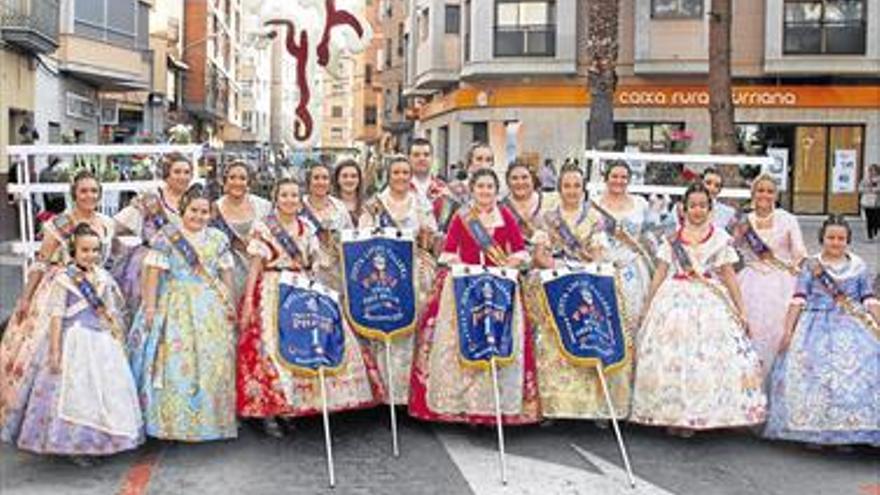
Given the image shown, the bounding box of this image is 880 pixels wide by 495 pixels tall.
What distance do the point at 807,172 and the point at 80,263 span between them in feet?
97.8

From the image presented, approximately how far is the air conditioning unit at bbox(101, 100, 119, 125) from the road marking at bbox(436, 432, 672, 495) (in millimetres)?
27990

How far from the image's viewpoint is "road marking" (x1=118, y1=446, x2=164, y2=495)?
6386 mm

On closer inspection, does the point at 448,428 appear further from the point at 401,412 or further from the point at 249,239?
the point at 249,239

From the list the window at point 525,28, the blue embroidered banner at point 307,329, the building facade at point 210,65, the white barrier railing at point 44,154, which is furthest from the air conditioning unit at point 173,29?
the blue embroidered banner at point 307,329

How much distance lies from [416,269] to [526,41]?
95.0 ft

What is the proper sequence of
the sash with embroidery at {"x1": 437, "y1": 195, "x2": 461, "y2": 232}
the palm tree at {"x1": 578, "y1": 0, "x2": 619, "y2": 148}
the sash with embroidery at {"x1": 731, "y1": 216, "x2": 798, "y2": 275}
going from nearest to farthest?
1. the sash with embroidery at {"x1": 437, "y1": 195, "x2": 461, "y2": 232}
2. the sash with embroidery at {"x1": 731, "y1": 216, "x2": 798, "y2": 275}
3. the palm tree at {"x1": 578, "y1": 0, "x2": 619, "y2": 148}

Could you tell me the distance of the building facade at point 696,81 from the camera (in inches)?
1315

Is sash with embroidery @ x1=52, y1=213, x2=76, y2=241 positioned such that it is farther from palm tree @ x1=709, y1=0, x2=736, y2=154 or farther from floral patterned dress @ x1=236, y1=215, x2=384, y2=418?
palm tree @ x1=709, y1=0, x2=736, y2=154

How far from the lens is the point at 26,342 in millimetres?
6859

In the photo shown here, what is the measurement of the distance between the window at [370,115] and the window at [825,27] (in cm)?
5064

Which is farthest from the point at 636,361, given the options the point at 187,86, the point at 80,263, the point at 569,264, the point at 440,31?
the point at 187,86

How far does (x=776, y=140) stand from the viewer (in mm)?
34281

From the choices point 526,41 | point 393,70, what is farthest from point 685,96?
point 393,70

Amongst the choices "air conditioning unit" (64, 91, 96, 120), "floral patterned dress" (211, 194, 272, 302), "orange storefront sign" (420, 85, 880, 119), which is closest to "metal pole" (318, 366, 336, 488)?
"floral patterned dress" (211, 194, 272, 302)
